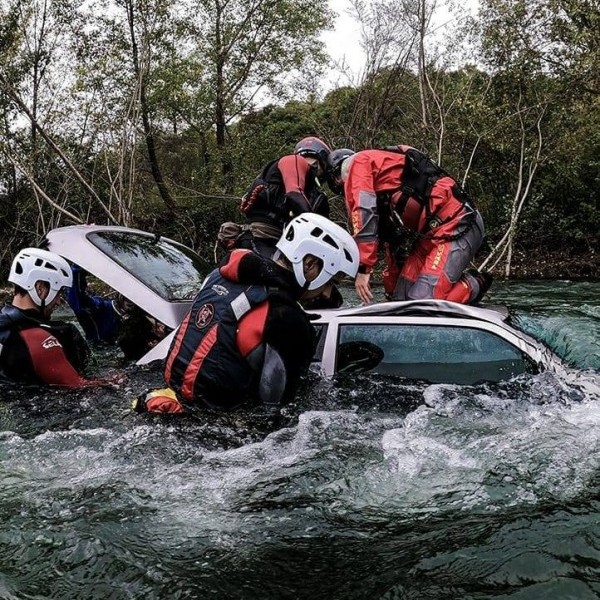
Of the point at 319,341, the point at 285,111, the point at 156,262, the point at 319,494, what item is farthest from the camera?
the point at 285,111

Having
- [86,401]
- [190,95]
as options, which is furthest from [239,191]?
[86,401]

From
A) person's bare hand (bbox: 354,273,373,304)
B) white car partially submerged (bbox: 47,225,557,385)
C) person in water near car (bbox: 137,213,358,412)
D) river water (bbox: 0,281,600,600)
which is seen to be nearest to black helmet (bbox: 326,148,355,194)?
person's bare hand (bbox: 354,273,373,304)

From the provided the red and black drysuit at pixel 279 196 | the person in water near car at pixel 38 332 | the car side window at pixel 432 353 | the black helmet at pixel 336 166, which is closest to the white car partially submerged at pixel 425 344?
the car side window at pixel 432 353

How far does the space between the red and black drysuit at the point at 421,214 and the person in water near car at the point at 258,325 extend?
1.86 meters

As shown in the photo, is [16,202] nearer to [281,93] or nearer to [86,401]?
[281,93]

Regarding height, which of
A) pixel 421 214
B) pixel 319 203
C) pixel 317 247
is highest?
pixel 319 203

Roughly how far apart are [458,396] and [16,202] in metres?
16.8

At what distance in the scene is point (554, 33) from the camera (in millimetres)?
14570

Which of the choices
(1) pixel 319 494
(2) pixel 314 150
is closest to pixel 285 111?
(2) pixel 314 150

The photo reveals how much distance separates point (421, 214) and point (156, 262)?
7.32ft

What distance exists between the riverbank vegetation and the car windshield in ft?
20.6

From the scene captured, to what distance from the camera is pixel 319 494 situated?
9.68 ft

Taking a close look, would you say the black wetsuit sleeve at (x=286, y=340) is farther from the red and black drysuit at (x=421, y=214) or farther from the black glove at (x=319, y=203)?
the black glove at (x=319, y=203)

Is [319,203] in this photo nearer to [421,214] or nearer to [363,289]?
[421,214]
